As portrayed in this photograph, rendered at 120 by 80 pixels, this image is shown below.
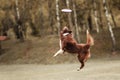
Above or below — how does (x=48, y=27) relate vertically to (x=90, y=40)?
below

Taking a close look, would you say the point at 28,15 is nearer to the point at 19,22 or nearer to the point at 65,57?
the point at 19,22

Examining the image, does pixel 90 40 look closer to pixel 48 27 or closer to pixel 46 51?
pixel 46 51

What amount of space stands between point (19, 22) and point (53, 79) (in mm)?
24638

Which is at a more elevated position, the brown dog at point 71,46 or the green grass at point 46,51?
the brown dog at point 71,46

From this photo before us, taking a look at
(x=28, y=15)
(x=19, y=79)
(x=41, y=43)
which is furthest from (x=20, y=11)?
(x=19, y=79)

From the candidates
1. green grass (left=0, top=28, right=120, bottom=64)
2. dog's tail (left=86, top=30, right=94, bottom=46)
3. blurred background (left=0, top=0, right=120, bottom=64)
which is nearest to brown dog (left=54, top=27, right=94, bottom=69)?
dog's tail (left=86, top=30, right=94, bottom=46)

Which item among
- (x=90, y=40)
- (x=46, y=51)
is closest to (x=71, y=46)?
(x=90, y=40)

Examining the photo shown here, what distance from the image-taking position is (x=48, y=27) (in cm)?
5891

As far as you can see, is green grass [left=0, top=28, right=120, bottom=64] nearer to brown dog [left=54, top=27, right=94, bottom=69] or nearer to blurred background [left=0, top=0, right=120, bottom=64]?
blurred background [left=0, top=0, right=120, bottom=64]

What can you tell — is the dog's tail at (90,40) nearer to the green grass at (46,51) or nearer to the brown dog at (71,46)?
the brown dog at (71,46)

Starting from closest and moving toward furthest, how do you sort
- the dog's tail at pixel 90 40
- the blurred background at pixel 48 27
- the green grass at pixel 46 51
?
the dog's tail at pixel 90 40 < the green grass at pixel 46 51 < the blurred background at pixel 48 27

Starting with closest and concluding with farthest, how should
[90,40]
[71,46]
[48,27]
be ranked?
1. [90,40]
2. [71,46]
3. [48,27]

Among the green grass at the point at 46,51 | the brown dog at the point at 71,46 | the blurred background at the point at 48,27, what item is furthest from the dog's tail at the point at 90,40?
the blurred background at the point at 48,27

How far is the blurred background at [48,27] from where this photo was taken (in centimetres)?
4444
